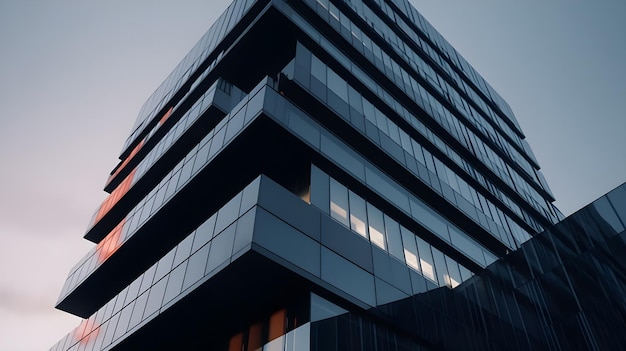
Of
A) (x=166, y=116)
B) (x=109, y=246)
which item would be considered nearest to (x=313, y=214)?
(x=109, y=246)

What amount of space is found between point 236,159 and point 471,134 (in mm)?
21249

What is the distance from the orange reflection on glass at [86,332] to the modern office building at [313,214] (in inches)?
3.6

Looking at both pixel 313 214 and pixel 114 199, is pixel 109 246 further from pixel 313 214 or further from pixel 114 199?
pixel 313 214

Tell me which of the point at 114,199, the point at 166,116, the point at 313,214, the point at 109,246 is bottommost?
the point at 313,214

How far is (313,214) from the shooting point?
15.5 metres

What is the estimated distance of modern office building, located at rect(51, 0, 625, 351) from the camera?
14.0 meters

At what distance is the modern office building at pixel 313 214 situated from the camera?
14.0m

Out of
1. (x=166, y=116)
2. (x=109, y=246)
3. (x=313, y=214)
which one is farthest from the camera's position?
(x=166, y=116)

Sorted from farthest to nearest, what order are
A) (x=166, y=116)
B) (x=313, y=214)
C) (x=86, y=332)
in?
(x=166, y=116) < (x=86, y=332) < (x=313, y=214)

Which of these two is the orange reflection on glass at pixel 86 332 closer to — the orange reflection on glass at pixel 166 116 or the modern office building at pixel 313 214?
the modern office building at pixel 313 214

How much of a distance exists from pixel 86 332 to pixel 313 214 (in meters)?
12.6

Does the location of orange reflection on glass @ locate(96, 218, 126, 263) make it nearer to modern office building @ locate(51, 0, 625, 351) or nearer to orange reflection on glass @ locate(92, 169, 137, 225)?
modern office building @ locate(51, 0, 625, 351)

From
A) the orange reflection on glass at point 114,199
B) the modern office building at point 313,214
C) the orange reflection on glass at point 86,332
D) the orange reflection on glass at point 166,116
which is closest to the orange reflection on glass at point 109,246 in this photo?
the modern office building at point 313,214

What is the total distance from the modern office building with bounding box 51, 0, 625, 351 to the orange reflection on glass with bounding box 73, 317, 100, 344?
3.6 inches
